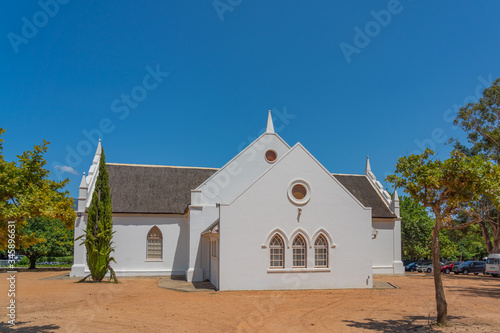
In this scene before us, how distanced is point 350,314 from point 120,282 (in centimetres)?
1637

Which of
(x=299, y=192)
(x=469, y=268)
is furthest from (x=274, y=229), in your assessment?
(x=469, y=268)

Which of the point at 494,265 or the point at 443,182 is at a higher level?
the point at 443,182

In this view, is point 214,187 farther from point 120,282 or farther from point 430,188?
point 430,188

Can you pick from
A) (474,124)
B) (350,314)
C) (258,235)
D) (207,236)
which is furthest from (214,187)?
(474,124)

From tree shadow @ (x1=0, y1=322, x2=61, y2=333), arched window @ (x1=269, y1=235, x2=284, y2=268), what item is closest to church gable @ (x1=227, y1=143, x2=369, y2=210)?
arched window @ (x1=269, y1=235, x2=284, y2=268)

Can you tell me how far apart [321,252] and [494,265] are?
25646 mm

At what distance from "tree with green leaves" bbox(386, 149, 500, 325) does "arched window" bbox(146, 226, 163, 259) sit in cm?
2116

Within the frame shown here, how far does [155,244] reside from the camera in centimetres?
3091

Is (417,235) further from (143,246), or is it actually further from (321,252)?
(143,246)

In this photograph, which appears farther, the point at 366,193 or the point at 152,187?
the point at 366,193

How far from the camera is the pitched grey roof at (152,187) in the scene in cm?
3117

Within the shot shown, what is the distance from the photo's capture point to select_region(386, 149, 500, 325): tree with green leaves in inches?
502

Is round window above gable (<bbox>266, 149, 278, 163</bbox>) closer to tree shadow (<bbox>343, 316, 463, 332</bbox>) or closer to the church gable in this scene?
the church gable

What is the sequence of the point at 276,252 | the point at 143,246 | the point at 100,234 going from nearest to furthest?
the point at 276,252, the point at 100,234, the point at 143,246
